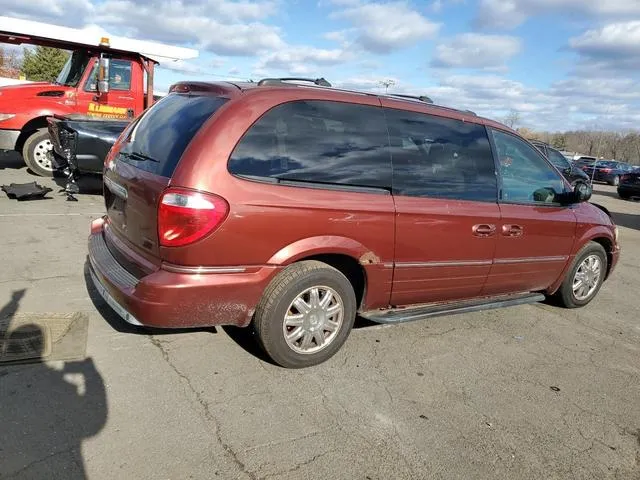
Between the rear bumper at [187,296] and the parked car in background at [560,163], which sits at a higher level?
the parked car in background at [560,163]

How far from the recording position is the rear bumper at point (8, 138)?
9.80 metres

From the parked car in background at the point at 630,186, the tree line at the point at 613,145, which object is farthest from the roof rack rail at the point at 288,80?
the tree line at the point at 613,145

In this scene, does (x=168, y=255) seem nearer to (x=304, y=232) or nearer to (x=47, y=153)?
(x=304, y=232)

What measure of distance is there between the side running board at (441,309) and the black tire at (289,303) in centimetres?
36

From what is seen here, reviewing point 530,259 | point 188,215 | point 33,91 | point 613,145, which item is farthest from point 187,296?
point 613,145

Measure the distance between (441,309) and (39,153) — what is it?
9.04m

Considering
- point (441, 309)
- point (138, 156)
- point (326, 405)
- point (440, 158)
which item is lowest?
point (326, 405)

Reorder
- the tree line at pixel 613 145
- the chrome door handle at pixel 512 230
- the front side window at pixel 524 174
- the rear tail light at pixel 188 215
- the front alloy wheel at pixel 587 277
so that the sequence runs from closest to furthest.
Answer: the rear tail light at pixel 188 215, the chrome door handle at pixel 512 230, the front side window at pixel 524 174, the front alloy wheel at pixel 587 277, the tree line at pixel 613 145

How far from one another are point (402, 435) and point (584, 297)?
351 cm

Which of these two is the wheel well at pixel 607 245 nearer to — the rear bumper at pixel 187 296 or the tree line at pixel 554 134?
the rear bumper at pixel 187 296

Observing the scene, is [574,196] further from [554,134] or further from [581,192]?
[554,134]

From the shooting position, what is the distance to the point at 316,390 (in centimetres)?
338

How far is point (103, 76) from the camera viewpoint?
33.1 feet

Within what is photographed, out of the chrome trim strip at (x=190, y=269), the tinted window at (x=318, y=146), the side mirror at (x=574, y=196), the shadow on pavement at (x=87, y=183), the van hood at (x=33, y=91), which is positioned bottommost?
the shadow on pavement at (x=87, y=183)
